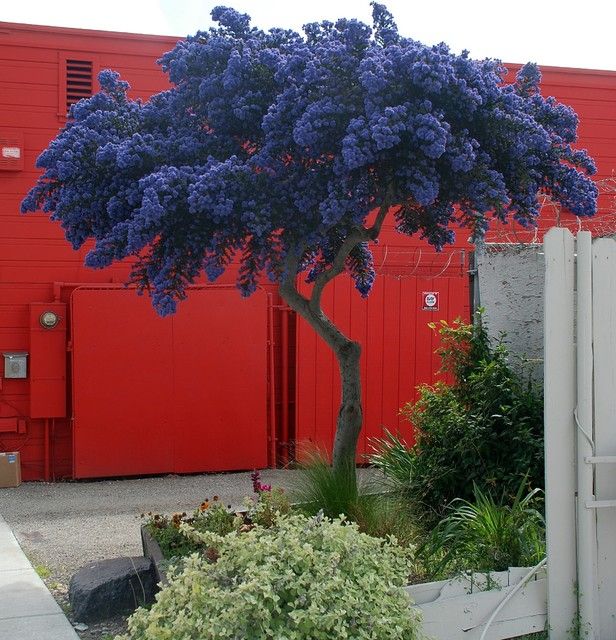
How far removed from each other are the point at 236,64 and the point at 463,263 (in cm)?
620

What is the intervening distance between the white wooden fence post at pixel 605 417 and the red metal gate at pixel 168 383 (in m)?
7.09

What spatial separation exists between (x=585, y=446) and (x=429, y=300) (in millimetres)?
7346

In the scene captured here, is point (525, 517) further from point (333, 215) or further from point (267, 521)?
point (333, 215)

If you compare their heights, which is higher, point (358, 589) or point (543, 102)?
point (543, 102)

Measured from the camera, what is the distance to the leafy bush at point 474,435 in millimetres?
6773

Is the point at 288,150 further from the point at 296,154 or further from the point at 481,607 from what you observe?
the point at 481,607

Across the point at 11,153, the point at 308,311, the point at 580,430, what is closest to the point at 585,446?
the point at 580,430

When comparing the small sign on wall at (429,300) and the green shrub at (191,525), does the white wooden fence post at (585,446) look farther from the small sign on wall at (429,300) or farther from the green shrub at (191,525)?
the small sign on wall at (429,300)

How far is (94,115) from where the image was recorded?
21.7 ft

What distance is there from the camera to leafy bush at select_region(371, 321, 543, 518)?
677 cm

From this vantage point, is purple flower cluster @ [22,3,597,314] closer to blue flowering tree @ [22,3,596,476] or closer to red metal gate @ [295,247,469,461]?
blue flowering tree @ [22,3,596,476]

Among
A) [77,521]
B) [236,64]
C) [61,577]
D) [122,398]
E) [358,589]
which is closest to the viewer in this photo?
[358,589]

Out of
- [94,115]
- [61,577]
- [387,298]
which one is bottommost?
[61,577]

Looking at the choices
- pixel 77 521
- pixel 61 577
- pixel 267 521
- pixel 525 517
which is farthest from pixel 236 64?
pixel 77 521
